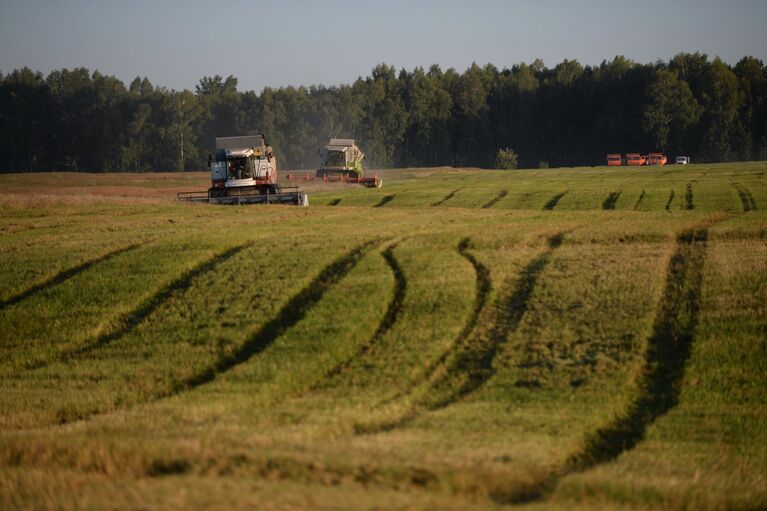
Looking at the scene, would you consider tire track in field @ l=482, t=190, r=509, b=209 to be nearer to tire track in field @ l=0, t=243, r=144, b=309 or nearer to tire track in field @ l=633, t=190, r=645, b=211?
tire track in field @ l=633, t=190, r=645, b=211

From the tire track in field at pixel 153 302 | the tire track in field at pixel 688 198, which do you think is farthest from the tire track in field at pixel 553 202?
the tire track in field at pixel 153 302

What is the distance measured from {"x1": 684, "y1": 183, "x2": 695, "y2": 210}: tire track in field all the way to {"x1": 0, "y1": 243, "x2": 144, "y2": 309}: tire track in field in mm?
31739

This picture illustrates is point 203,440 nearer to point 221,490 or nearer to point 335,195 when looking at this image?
point 221,490

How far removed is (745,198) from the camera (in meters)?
49.4

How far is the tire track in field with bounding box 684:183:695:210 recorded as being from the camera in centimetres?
4787

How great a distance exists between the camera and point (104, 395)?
17.4m

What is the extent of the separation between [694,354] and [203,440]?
36.7 ft

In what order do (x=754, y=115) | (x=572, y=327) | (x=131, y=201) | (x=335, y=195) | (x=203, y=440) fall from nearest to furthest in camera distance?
(x=203, y=440) → (x=572, y=327) → (x=131, y=201) → (x=335, y=195) → (x=754, y=115)

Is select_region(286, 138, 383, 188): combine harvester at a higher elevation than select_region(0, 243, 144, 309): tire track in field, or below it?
higher

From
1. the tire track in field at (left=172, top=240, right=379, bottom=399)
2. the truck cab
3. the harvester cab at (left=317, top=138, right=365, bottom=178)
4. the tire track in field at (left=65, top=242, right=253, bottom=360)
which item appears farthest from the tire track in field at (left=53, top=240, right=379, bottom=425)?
the truck cab

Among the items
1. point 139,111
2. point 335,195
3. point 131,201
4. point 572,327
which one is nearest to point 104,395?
point 572,327

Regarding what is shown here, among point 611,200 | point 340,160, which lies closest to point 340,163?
point 340,160

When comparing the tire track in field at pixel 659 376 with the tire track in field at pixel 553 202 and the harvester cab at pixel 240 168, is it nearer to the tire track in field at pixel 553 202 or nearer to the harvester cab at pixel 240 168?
the tire track in field at pixel 553 202

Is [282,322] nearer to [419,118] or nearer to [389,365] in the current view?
[389,365]
